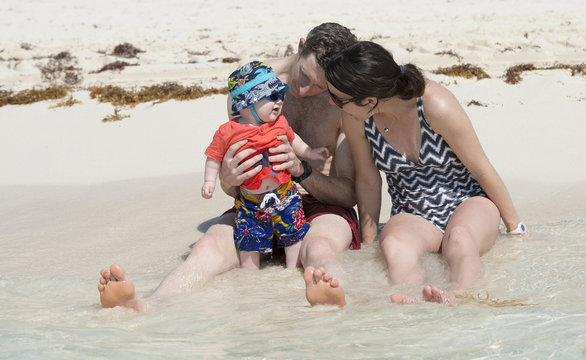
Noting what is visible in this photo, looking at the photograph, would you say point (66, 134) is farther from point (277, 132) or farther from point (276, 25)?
point (276, 25)

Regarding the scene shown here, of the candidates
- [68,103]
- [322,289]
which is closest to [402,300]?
[322,289]

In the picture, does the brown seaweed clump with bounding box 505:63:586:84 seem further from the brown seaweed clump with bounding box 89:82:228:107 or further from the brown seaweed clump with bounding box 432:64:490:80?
the brown seaweed clump with bounding box 89:82:228:107

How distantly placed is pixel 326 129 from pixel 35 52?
598 inches

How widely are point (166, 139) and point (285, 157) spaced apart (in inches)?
170

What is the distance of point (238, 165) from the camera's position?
12.3 feet

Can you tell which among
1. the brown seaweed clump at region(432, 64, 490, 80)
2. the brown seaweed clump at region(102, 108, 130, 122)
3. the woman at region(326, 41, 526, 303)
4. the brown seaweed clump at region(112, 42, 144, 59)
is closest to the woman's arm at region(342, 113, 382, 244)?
the woman at region(326, 41, 526, 303)

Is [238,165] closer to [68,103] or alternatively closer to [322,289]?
[322,289]

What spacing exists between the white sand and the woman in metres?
1.26

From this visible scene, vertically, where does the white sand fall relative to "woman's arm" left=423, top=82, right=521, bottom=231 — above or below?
below

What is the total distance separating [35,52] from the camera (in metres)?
17.6

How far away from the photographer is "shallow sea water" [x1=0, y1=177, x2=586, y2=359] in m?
2.56

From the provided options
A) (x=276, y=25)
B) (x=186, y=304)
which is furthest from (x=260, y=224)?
(x=276, y=25)

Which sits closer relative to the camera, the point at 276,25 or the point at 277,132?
the point at 277,132

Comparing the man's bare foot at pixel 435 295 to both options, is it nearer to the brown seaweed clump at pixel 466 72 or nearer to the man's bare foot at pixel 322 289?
the man's bare foot at pixel 322 289
